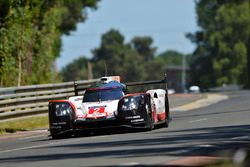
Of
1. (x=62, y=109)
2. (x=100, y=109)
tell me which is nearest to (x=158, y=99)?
(x=100, y=109)

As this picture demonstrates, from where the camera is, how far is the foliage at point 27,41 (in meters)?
38.1

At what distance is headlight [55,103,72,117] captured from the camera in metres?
22.6

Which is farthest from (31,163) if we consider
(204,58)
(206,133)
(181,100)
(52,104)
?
(204,58)

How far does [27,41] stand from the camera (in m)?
40.6

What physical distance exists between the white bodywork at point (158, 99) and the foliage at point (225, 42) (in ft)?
299

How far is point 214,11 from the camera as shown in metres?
132

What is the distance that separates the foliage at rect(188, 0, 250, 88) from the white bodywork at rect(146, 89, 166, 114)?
91.2m

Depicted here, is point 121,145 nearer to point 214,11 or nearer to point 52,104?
point 52,104

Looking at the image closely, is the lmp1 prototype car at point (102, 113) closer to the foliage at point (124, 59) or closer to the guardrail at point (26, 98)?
the guardrail at point (26, 98)

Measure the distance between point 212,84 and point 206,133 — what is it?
366 ft

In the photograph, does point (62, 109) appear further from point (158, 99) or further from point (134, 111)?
point (158, 99)

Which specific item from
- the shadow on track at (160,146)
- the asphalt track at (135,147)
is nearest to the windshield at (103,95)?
the asphalt track at (135,147)

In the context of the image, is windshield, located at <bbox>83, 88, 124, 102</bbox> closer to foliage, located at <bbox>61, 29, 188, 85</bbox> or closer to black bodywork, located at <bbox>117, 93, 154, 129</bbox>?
black bodywork, located at <bbox>117, 93, 154, 129</bbox>

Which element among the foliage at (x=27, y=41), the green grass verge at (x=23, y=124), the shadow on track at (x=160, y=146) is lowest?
the shadow on track at (x=160, y=146)
